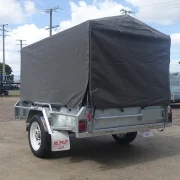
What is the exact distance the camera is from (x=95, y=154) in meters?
7.09

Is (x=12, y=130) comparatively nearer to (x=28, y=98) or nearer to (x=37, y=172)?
(x=28, y=98)

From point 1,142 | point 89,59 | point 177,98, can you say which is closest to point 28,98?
point 1,142

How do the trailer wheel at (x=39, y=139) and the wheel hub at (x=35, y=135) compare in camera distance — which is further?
the wheel hub at (x=35, y=135)

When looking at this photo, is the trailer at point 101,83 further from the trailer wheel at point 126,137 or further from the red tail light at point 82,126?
the trailer wheel at point 126,137

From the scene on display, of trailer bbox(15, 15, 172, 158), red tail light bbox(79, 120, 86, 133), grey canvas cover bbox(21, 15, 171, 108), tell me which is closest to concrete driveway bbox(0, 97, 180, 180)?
trailer bbox(15, 15, 172, 158)

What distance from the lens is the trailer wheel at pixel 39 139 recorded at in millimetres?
6328

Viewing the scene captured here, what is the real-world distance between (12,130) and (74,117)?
5.11 m

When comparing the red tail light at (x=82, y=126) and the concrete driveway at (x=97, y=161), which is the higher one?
the red tail light at (x=82, y=126)

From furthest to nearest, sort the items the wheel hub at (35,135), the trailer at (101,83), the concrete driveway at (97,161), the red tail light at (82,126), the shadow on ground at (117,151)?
the wheel hub at (35,135) < the shadow on ground at (117,151) < the trailer at (101,83) < the red tail light at (82,126) < the concrete driveway at (97,161)

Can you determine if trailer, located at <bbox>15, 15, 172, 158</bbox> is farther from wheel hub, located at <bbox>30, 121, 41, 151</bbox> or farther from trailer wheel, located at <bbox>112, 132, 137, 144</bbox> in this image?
trailer wheel, located at <bbox>112, 132, 137, 144</bbox>

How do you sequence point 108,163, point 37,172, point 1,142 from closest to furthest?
point 37,172
point 108,163
point 1,142

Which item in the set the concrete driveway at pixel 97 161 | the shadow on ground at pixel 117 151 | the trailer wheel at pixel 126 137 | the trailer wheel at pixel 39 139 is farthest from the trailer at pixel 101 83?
the trailer wheel at pixel 126 137

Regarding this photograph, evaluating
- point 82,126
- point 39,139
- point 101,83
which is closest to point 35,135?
point 39,139

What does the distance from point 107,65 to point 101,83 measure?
1.34 ft
